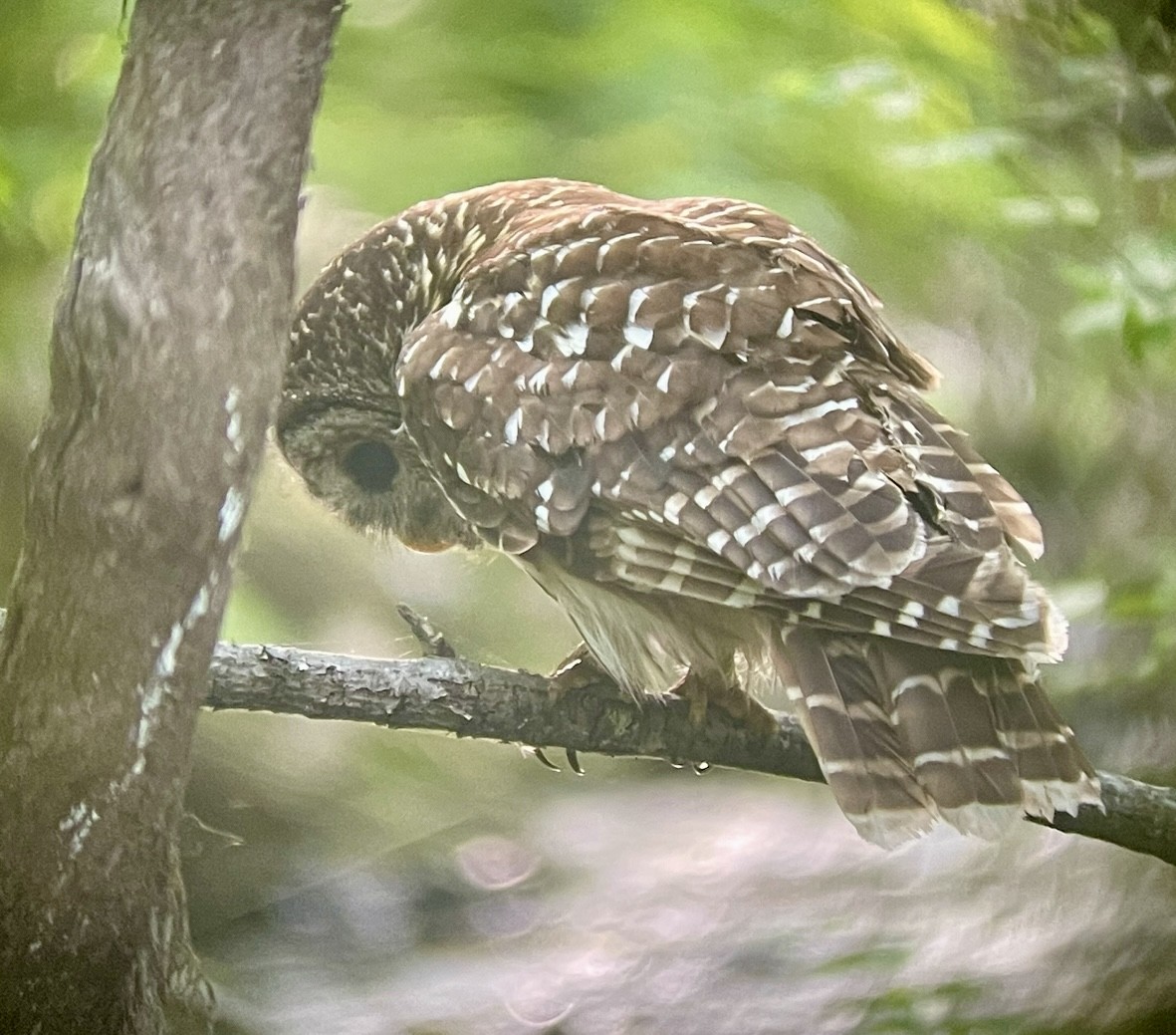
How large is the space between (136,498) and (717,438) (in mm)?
418

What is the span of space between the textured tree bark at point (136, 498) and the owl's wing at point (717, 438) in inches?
9.2

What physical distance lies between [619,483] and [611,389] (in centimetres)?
8

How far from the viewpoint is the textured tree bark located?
0.89m

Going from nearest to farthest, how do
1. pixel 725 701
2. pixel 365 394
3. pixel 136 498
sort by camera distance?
pixel 136 498
pixel 725 701
pixel 365 394

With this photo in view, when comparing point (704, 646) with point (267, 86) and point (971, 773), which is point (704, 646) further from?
point (267, 86)

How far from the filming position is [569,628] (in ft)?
3.41

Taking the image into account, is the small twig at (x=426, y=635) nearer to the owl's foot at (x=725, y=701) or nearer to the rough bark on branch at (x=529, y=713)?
the rough bark on branch at (x=529, y=713)

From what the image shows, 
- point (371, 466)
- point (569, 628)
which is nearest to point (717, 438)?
point (569, 628)

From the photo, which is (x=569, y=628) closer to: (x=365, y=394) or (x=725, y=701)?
(x=725, y=701)

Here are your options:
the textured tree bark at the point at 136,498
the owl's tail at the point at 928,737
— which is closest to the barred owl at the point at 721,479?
the owl's tail at the point at 928,737

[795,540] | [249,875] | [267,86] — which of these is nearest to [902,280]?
[795,540]

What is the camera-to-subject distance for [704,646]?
1.10 metres

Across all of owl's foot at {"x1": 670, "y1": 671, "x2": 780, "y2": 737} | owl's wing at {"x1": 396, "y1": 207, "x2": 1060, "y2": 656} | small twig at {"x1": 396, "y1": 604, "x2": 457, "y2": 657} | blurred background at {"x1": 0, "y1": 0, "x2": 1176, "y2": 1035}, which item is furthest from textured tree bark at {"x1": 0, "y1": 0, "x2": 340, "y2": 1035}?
owl's foot at {"x1": 670, "y1": 671, "x2": 780, "y2": 737}

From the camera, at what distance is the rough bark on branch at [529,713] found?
93cm
